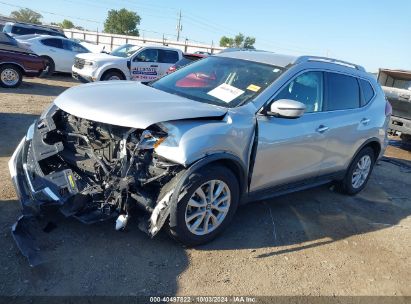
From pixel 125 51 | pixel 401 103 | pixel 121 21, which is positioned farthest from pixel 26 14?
pixel 401 103

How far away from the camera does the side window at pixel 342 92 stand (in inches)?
198

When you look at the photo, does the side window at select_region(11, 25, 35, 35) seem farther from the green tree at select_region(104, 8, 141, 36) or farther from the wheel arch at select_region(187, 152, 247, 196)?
the green tree at select_region(104, 8, 141, 36)

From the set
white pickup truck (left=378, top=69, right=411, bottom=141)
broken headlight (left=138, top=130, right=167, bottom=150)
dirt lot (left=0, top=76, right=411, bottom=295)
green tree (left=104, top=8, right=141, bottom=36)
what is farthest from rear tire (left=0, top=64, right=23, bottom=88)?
green tree (left=104, top=8, right=141, bottom=36)

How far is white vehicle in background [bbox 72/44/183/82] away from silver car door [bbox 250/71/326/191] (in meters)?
9.19

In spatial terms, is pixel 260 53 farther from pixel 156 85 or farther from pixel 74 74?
pixel 74 74

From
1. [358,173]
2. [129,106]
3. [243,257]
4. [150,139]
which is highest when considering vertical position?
[129,106]

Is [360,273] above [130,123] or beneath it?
beneath

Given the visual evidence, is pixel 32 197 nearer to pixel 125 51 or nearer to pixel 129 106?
pixel 129 106

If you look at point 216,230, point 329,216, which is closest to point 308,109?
point 329,216

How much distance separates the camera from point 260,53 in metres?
5.10

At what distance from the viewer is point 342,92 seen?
5266mm

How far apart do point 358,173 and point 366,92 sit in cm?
120

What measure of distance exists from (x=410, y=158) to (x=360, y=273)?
6662 mm

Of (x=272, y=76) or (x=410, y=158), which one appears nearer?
(x=272, y=76)
